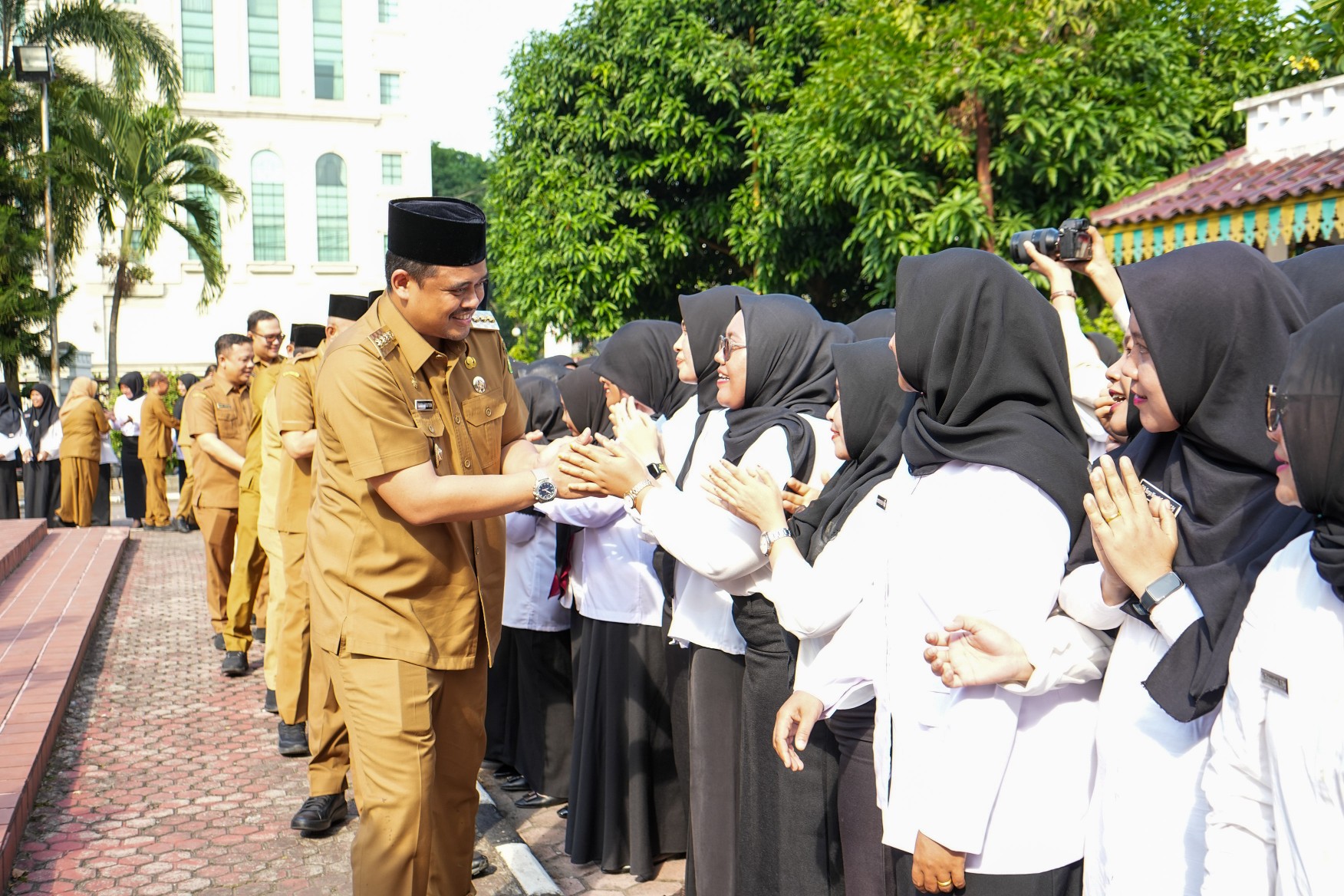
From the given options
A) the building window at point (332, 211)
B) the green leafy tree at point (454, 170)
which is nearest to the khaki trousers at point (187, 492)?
the building window at point (332, 211)

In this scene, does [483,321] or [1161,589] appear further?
[483,321]

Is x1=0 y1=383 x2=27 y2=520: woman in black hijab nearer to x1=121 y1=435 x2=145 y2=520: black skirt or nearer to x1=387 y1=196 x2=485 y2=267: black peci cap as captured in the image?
x1=121 y1=435 x2=145 y2=520: black skirt

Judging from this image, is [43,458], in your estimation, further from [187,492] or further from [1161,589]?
[1161,589]

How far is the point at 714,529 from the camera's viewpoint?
3.18 metres

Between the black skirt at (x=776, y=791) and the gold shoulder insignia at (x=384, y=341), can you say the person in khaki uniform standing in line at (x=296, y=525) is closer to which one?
the gold shoulder insignia at (x=384, y=341)

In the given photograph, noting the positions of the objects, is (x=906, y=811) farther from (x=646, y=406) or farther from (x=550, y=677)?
(x=550, y=677)

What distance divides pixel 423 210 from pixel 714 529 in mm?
1179

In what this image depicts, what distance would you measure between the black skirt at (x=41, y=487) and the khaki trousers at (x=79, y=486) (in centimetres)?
31

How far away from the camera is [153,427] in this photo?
14016mm

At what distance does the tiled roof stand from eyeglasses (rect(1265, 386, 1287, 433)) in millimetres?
7155

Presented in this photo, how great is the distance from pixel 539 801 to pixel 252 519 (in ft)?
9.23

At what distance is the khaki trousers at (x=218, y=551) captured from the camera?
7.78 metres

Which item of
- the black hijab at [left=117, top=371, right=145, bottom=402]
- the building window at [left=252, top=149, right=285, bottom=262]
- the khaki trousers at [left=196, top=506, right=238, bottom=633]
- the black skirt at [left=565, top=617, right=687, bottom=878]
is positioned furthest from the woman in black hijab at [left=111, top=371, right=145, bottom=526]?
the building window at [left=252, top=149, right=285, bottom=262]

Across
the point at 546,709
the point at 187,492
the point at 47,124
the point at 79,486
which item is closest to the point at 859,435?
the point at 546,709
